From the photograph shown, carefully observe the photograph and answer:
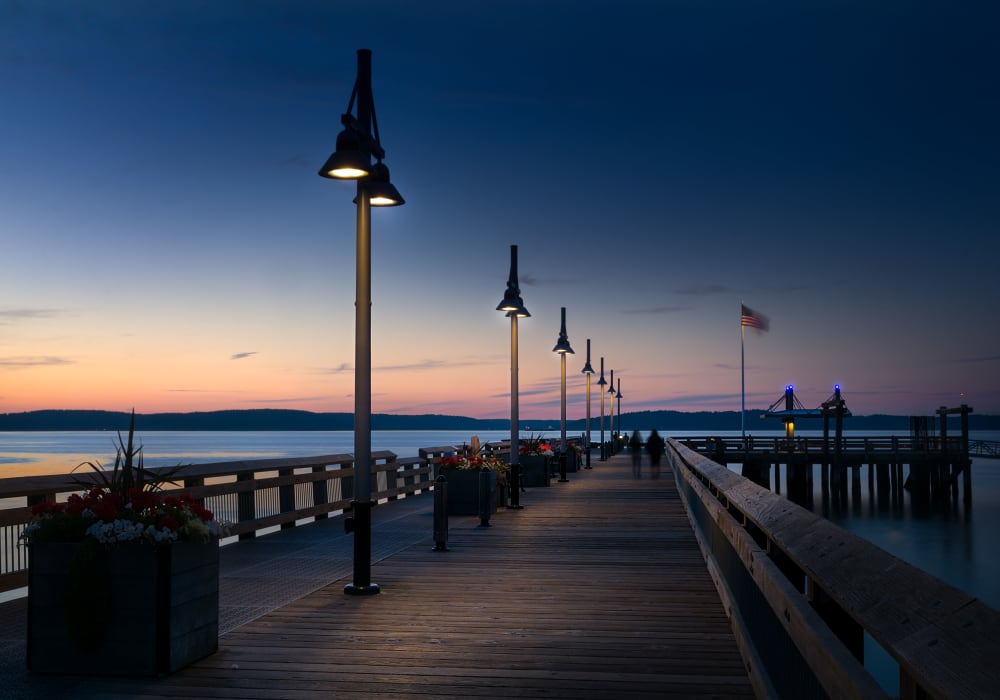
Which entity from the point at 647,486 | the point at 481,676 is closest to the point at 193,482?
the point at 481,676

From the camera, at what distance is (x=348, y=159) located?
364 inches

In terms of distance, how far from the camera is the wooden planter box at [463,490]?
58.9 ft

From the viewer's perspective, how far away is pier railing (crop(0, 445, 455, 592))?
9367mm

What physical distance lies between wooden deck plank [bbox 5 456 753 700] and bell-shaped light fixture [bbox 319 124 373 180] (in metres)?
4.07

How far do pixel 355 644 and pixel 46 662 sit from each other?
6.90 ft

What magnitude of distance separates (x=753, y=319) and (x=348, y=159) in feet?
197

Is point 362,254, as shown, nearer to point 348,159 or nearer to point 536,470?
point 348,159

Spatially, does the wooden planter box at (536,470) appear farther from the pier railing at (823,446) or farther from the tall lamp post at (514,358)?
the pier railing at (823,446)

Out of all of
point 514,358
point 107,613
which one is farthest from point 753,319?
point 107,613

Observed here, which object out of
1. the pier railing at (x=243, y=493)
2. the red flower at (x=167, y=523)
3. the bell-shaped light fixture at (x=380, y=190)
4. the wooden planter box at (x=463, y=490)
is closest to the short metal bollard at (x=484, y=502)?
the wooden planter box at (x=463, y=490)

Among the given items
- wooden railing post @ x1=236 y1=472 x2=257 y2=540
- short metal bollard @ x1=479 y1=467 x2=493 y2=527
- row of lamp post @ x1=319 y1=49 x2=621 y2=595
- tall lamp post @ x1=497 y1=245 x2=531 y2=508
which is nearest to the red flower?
row of lamp post @ x1=319 y1=49 x2=621 y2=595

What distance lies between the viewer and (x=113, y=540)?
6234mm

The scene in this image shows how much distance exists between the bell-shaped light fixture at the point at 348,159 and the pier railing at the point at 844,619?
477cm

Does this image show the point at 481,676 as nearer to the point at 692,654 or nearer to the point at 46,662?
the point at 692,654
